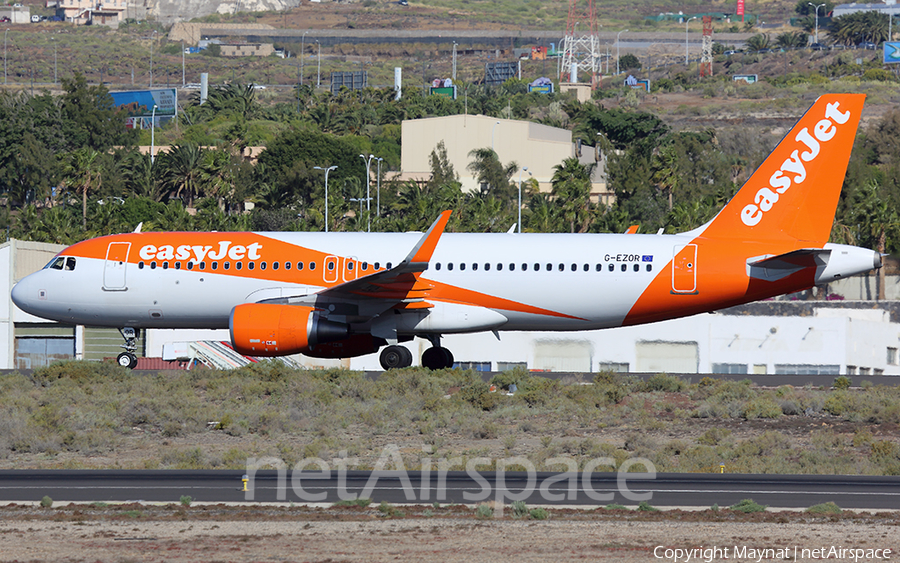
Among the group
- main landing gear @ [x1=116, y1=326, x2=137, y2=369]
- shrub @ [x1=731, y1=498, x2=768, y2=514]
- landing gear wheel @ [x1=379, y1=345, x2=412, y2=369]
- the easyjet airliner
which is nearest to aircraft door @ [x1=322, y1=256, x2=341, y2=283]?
the easyjet airliner

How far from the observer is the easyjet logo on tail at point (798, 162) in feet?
95.8

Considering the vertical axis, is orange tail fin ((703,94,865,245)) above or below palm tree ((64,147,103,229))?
below

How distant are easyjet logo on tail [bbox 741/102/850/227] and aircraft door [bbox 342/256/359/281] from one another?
33.2ft

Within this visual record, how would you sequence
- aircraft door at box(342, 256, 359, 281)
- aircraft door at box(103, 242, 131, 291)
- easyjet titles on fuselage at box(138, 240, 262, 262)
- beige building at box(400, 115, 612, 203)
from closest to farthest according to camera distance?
aircraft door at box(342, 256, 359, 281) → easyjet titles on fuselage at box(138, 240, 262, 262) → aircraft door at box(103, 242, 131, 291) → beige building at box(400, 115, 612, 203)

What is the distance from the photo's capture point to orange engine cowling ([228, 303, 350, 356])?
28.9 m

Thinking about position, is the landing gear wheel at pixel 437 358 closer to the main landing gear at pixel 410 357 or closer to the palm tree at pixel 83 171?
the main landing gear at pixel 410 357

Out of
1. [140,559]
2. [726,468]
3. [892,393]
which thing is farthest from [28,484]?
[892,393]

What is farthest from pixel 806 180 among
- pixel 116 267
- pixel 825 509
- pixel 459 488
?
pixel 116 267

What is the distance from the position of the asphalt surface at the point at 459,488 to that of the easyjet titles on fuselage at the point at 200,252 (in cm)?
1108

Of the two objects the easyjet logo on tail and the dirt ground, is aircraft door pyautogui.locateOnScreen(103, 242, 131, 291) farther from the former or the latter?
the easyjet logo on tail

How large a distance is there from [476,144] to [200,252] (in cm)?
9339

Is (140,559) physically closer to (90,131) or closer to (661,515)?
(661,515)

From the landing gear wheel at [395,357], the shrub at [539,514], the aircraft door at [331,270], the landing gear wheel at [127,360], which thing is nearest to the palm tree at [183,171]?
the landing gear wheel at [127,360]

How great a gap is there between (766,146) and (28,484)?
14286 cm
